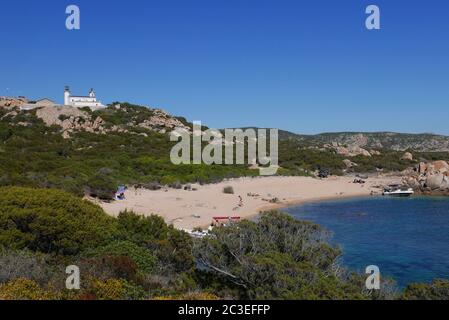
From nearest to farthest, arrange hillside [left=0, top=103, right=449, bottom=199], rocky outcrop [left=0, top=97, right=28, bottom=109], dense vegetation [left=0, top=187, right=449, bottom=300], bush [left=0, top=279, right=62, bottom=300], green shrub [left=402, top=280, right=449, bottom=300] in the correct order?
bush [left=0, top=279, right=62, bottom=300], dense vegetation [left=0, top=187, right=449, bottom=300], green shrub [left=402, top=280, right=449, bottom=300], hillside [left=0, top=103, right=449, bottom=199], rocky outcrop [left=0, top=97, right=28, bottom=109]

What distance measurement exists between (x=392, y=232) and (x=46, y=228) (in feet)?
68.2

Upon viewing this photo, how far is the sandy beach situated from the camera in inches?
1089

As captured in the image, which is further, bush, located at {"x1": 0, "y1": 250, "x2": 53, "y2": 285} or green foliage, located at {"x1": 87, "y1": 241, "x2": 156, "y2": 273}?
green foliage, located at {"x1": 87, "y1": 241, "x2": 156, "y2": 273}

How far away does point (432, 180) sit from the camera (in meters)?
49.8

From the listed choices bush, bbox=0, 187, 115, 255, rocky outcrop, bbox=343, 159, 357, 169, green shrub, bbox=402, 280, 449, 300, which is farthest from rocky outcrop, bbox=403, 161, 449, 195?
bush, bbox=0, 187, 115, 255

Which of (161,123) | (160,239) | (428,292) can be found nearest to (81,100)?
(161,123)

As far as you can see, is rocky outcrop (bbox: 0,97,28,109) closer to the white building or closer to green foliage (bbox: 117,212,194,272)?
the white building

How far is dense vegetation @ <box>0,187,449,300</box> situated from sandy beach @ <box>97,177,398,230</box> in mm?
9179

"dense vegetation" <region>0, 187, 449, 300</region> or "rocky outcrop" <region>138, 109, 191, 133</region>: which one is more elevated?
"rocky outcrop" <region>138, 109, 191, 133</region>

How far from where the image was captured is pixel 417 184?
51.0m

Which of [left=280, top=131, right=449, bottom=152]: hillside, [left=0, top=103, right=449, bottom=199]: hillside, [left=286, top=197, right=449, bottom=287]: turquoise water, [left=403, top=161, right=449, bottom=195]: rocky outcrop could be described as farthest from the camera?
[left=280, top=131, right=449, bottom=152]: hillside

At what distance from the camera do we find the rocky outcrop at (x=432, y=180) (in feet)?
161
